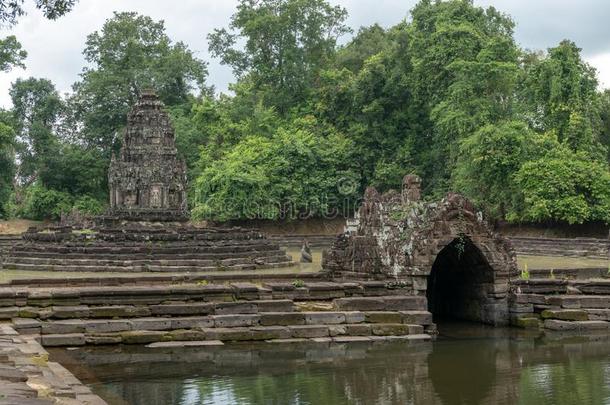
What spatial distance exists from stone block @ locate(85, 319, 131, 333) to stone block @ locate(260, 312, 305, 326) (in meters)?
2.32

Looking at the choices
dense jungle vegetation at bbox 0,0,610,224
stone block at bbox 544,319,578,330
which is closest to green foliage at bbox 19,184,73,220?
dense jungle vegetation at bbox 0,0,610,224

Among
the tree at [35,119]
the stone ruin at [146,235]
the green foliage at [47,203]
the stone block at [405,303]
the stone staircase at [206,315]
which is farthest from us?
the tree at [35,119]

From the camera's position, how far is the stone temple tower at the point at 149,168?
3325 cm

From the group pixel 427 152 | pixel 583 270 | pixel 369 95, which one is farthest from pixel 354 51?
pixel 583 270

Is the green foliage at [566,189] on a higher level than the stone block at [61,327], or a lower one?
higher

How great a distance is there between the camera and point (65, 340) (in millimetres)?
12344

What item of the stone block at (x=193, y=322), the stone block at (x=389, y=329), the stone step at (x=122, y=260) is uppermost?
the stone step at (x=122, y=260)

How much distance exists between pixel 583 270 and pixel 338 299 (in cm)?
790

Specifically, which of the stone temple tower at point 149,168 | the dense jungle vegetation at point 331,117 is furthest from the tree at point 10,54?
the stone temple tower at point 149,168

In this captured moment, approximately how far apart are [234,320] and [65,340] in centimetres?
283

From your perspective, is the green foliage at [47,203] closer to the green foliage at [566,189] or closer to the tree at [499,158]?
the tree at [499,158]

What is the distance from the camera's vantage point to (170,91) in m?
60.4

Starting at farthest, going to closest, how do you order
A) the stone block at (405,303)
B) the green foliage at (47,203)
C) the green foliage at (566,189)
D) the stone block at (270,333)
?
the green foliage at (47,203) → the green foliage at (566,189) → the stone block at (405,303) → the stone block at (270,333)

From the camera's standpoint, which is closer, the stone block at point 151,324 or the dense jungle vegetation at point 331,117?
the stone block at point 151,324
